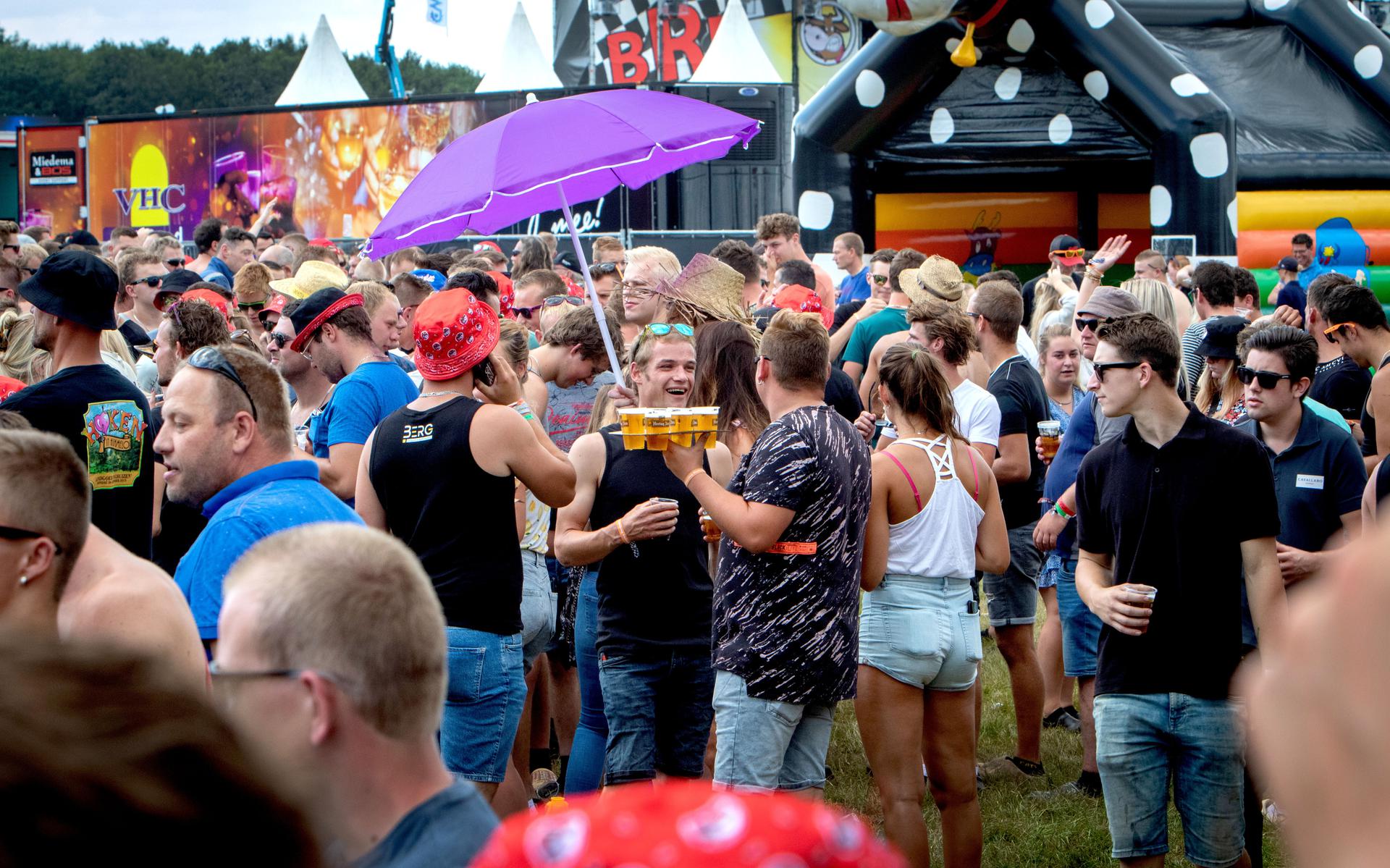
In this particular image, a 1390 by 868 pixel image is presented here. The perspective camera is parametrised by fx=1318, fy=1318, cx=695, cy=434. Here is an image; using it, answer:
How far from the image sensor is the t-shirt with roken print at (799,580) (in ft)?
12.8

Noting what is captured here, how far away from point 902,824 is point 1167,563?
123 centimetres

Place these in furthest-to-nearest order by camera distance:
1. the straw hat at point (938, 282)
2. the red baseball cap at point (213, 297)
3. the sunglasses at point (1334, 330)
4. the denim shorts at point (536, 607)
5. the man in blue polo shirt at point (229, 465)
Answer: the straw hat at point (938, 282) < the red baseball cap at point (213, 297) < the sunglasses at point (1334, 330) < the denim shorts at point (536, 607) < the man in blue polo shirt at point (229, 465)

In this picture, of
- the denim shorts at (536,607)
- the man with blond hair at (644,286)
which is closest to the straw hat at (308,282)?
the man with blond hair at (644,286)

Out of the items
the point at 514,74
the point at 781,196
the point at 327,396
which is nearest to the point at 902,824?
the point at 327,396

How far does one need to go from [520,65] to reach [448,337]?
1037 inches

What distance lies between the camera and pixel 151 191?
24.3 meters

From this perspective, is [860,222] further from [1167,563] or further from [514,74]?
[514,74]

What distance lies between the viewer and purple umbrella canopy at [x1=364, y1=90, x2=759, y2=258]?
5613 mm

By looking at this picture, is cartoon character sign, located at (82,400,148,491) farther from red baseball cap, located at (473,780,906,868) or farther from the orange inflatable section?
the orange inflatable section

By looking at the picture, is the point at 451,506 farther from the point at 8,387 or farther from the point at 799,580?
the point at 8,387

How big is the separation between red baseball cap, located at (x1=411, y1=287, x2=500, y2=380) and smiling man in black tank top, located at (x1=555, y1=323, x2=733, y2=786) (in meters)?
0.57

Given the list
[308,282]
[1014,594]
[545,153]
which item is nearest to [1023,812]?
[1014,594]

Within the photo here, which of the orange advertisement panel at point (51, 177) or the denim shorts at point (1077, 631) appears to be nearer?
the denim shorts at point (1077, 631)

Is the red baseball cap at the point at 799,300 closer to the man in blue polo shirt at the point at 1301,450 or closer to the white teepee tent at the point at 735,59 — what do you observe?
the man in blue polo shirt at the point at 1301,450
